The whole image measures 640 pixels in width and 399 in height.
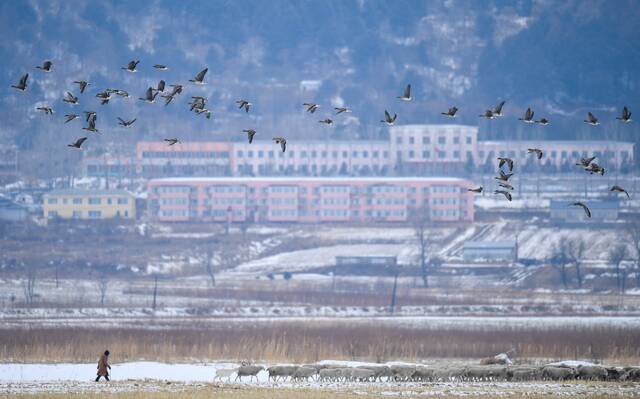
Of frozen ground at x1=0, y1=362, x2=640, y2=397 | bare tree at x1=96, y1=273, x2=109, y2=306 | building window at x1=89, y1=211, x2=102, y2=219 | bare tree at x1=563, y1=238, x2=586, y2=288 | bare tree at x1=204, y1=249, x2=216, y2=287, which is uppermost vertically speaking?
building window at x1=89, y1=211, x2=102, y2=219

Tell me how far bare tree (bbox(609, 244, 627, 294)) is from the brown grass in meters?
29.6

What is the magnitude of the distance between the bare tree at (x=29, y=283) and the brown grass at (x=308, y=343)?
21.9 metres

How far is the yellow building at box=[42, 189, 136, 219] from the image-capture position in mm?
137500

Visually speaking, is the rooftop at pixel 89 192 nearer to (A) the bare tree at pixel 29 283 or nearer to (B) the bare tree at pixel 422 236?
(A) the bare tree at pixel 29 283

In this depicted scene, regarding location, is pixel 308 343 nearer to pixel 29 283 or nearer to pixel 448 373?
pixel 448 373

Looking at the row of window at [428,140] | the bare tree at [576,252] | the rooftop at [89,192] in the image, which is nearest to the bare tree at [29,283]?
the rooftop at [89,192]

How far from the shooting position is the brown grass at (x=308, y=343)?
5550 cm

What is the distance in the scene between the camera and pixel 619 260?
105 metres

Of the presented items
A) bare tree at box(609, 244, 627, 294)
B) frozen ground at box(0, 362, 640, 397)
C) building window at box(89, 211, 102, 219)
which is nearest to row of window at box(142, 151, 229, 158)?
building window at box(89, 211, 102, 219)

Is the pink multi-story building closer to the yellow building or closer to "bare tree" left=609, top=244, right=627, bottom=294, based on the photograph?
the yellow building

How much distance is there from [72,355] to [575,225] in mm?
78797

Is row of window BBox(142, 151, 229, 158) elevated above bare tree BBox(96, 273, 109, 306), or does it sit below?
above

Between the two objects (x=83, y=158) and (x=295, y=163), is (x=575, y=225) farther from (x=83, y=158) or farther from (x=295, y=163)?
A: (x=83, y=158)

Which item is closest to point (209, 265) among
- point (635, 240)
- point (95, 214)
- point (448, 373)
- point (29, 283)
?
point (29, 283)
